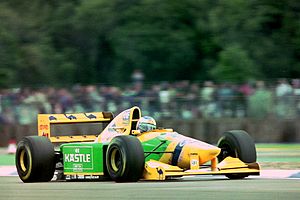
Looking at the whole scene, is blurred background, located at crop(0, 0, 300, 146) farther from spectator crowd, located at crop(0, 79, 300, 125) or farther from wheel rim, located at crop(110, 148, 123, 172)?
wheel rim, located at crop(110, 148, 123, 172)

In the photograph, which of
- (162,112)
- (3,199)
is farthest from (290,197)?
(162,112)

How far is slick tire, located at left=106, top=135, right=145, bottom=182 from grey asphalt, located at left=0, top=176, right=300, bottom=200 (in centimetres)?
16

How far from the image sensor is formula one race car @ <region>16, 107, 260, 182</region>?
13.9 meters

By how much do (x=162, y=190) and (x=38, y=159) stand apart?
3077 millimetres

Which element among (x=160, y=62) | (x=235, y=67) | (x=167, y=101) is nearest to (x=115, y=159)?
(x=167, y=101)

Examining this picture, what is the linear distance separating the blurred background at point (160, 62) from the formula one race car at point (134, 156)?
396 inches

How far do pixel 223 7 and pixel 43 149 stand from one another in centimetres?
2490

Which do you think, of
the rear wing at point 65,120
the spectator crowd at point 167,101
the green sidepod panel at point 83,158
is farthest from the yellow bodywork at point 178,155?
the spectator crowd at point 167,101

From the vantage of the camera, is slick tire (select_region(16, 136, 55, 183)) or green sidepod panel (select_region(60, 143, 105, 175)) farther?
slick tire (select_region(16, 136, 55, 183))

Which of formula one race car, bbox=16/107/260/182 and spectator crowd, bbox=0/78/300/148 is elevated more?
spectator crowd, bbox=0/78/300/148

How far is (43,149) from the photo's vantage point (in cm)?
1496

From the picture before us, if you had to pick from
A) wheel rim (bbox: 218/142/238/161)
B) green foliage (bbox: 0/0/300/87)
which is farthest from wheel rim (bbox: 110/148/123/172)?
green foliage (bbox: 0/0/300/87)

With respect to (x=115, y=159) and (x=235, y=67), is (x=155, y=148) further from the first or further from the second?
(x=235, y=67)

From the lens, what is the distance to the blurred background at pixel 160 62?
25.8 m
